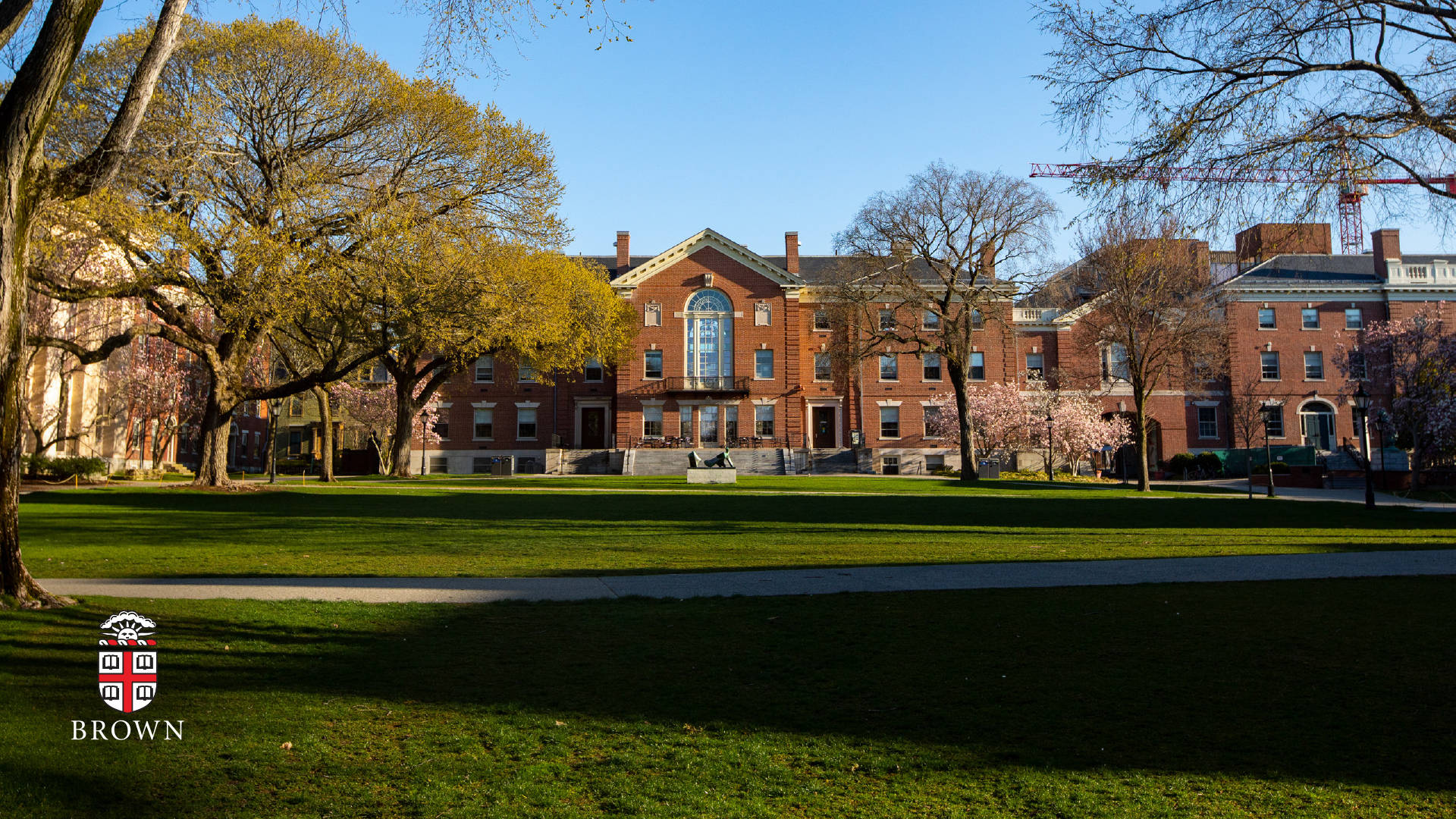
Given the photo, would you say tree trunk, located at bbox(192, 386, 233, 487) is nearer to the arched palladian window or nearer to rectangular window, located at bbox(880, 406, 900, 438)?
the arched palladian window

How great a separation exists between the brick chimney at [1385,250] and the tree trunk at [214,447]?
62685 millimetres

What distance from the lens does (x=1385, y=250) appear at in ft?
182

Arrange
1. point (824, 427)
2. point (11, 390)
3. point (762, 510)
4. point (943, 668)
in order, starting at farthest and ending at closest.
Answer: point (824, 427) → point (762, 510) → point (11, 390) → point (943, 668)

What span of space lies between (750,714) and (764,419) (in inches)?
2044

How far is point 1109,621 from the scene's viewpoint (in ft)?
23.2

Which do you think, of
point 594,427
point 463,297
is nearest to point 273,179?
point 463,297

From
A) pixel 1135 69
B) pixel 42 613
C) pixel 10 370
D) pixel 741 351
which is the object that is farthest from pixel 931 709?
pixel 741 351

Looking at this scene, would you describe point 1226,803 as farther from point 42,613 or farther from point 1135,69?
point 1135,69

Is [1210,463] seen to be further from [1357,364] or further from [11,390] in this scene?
[11,390]

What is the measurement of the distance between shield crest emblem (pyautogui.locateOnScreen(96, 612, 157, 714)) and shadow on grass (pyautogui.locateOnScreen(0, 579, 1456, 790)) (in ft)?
0.43

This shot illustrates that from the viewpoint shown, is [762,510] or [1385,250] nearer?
[762,510]

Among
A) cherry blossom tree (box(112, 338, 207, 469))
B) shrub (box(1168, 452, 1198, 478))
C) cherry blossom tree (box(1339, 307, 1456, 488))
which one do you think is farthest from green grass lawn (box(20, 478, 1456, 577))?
shrub (box(1168, 452, 1198, 478))

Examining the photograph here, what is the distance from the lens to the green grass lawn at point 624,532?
10992 millimetres

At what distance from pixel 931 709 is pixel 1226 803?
1.53m
